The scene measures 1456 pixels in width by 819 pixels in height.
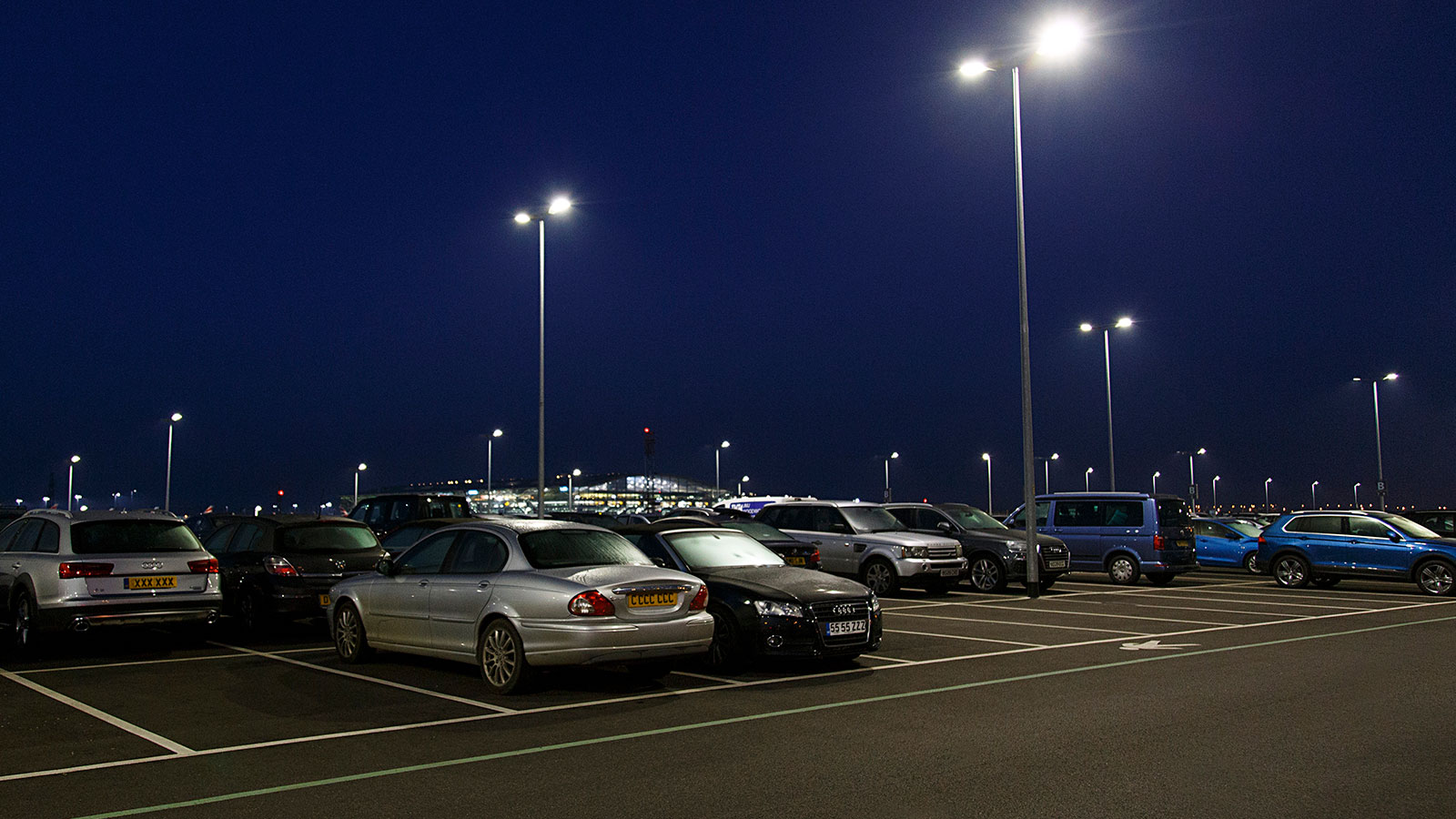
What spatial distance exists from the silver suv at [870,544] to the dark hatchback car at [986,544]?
868 millimetres

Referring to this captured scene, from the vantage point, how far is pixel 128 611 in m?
11.6

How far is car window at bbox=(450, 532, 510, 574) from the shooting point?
10.1m

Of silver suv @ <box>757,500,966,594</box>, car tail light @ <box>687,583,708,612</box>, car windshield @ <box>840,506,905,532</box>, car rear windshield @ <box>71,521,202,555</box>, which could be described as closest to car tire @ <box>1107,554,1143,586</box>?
silver suv @ <box>757,500,966,594</box>

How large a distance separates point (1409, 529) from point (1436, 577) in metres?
1.21

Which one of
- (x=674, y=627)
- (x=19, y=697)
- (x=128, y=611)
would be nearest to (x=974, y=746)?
(x=674, y=627)

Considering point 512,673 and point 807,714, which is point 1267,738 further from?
point 512,673

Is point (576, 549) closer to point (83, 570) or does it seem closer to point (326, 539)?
point (326, 539)

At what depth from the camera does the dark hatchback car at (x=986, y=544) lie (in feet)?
69.1

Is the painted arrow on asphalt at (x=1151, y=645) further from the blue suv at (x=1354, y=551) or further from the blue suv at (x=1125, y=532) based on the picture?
the blue suv at (x=1354, y=551)

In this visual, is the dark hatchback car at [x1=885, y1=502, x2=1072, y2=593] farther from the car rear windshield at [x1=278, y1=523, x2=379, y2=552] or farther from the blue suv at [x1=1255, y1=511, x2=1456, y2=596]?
the car rear windshield at [x1=278, y1=523, x2=379, y2=552]

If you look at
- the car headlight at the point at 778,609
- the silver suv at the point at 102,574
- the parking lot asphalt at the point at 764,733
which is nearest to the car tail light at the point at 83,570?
the silver suv at the point at 102,574

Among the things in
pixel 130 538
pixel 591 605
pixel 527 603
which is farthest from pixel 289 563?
pixel 591 605

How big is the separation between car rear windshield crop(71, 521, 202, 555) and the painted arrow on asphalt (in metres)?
11.0

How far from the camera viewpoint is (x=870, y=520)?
21078 millimetres
